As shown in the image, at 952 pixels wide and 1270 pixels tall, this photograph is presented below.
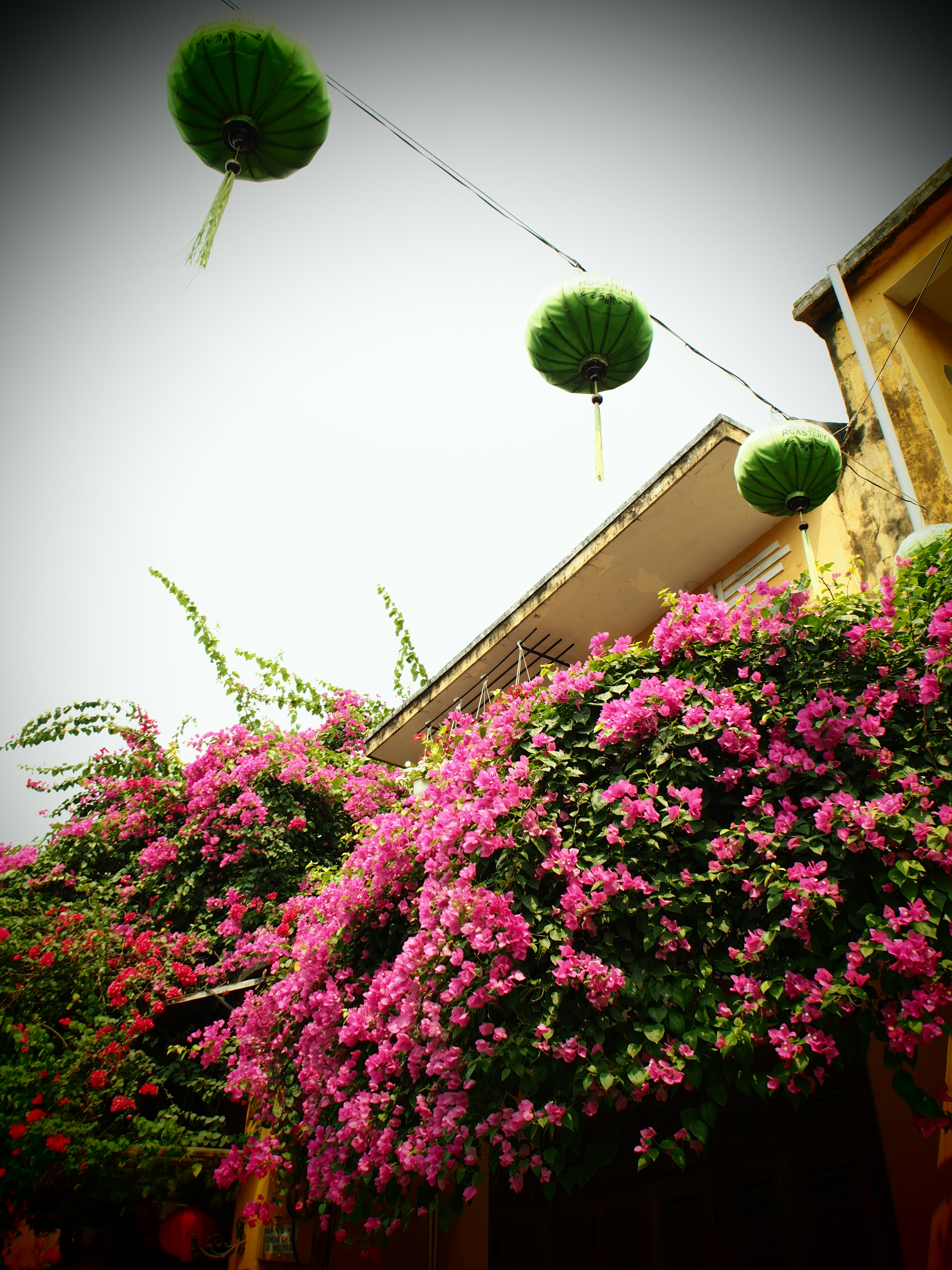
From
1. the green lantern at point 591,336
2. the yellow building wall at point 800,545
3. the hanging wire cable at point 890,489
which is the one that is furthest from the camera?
the yellow building wall at point 800,545

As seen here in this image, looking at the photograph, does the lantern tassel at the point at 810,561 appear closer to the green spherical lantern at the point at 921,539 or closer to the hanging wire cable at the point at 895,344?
the green spherical lantern at the point at 921,539

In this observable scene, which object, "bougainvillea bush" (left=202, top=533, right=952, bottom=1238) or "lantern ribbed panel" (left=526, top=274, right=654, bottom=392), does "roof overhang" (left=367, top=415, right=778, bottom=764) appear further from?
"bougainvillea bush" (left=202, top=533, right=952, bottom=1238)

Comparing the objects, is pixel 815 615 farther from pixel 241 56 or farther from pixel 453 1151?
pixel 241 56

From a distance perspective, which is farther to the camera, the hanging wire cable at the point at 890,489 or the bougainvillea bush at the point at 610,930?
the hanging wire cable at the point at 890,489

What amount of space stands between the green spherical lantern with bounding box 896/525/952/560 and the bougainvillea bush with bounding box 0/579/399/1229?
5.04m

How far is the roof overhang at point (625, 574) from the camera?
7145mm

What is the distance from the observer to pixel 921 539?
16.8ft

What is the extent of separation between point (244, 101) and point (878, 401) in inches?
228

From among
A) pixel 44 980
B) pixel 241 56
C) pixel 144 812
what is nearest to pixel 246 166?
pixel 241 56

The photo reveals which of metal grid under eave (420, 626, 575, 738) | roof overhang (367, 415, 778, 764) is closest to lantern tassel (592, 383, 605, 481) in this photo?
roof overhang (367, 415, 778, 764)

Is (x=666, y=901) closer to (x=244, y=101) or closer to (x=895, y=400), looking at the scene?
(x=244, y=101)

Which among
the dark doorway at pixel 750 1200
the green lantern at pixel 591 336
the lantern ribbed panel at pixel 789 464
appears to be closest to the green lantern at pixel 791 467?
the lantern ribbed panel at pixel 789 464

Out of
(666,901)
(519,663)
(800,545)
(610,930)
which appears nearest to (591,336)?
(666,901)

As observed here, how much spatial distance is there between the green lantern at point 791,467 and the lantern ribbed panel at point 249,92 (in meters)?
3.05
